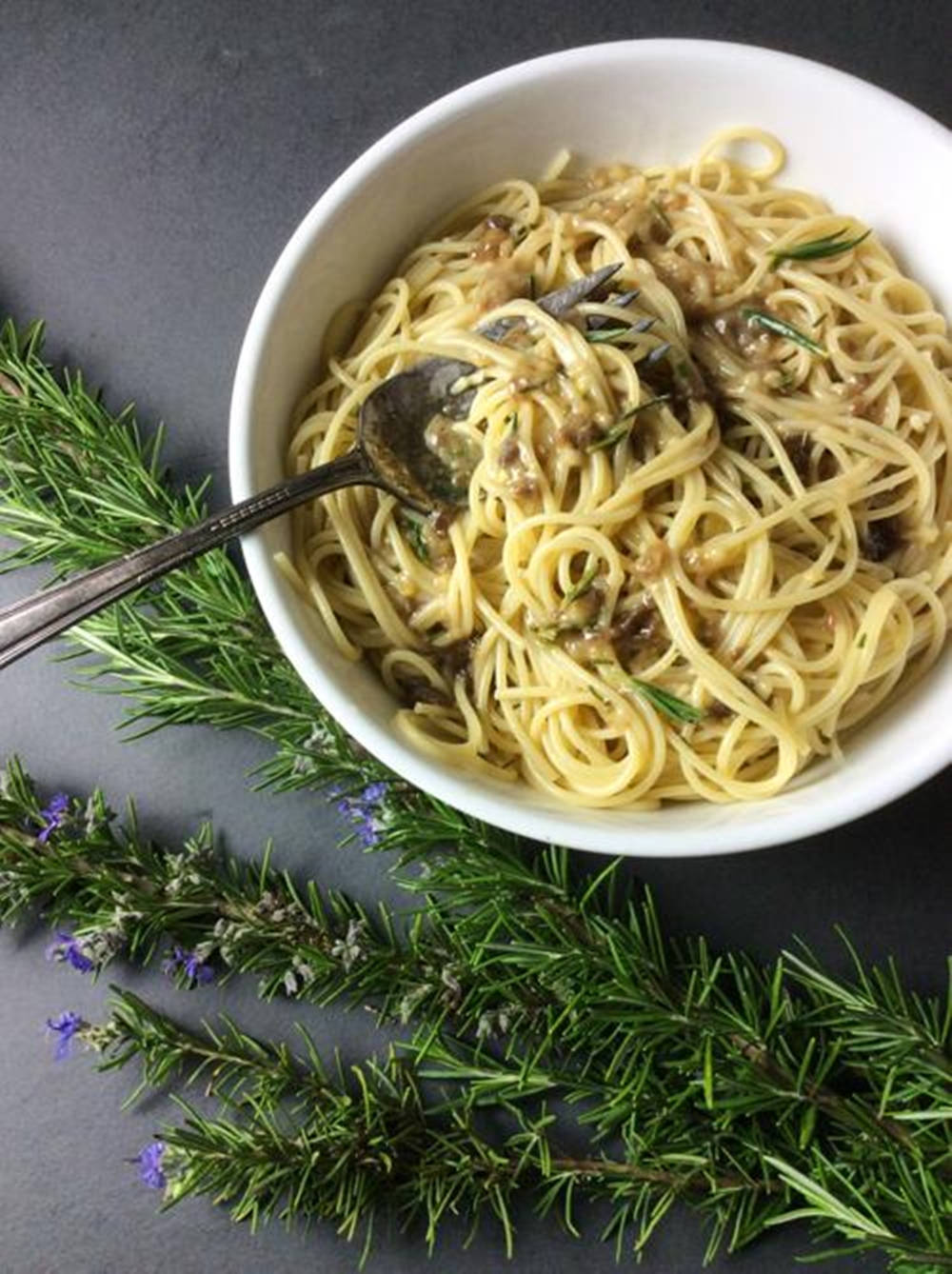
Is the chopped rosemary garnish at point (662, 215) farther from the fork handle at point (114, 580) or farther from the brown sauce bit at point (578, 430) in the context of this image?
the fork handle at point (114, 580)

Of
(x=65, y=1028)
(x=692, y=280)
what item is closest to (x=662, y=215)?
(x=692, y=280)

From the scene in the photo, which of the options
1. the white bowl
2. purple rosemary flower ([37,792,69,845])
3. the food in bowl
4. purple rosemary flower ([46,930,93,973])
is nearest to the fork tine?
the food in bowl

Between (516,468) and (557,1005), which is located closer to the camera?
(516,468)

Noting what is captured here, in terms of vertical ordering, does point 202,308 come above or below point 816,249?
above

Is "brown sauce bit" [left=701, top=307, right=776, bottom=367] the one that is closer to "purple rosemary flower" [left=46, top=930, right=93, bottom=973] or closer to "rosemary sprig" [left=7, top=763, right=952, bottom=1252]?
"rosemary sprig" [left=7, top=763, right=952, bottom=1252]

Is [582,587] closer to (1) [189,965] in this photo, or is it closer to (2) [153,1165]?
(1) [189,965]

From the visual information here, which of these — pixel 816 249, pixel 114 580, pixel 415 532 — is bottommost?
pixel 415 532

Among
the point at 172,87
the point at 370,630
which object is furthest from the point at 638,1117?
the point at 172,87
